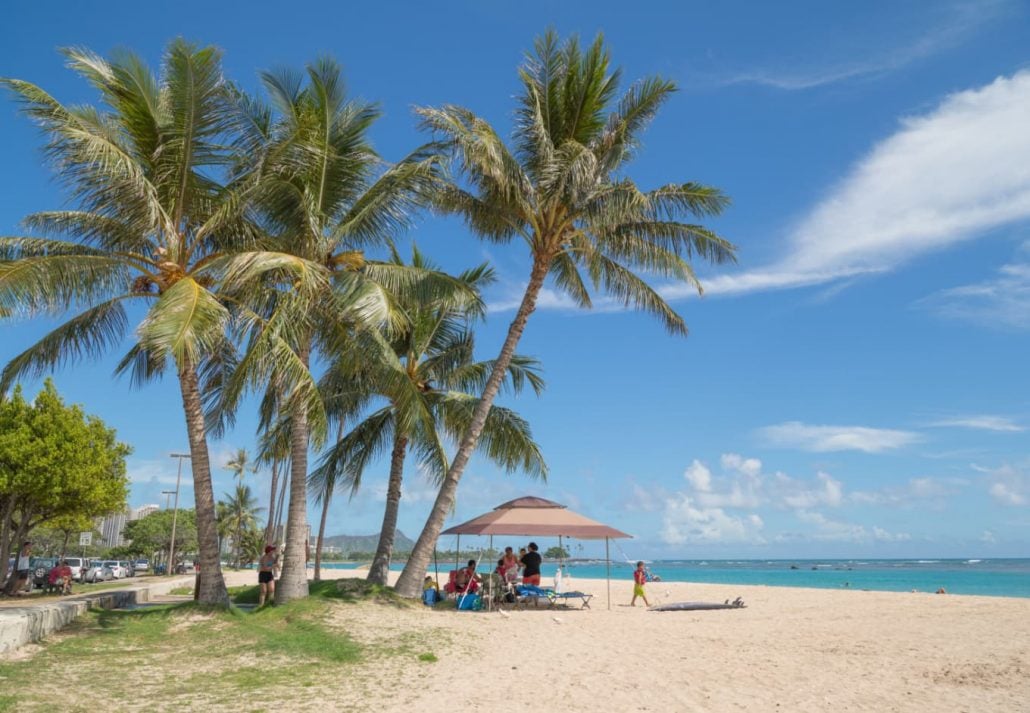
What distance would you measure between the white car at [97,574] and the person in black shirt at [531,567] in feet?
86.4

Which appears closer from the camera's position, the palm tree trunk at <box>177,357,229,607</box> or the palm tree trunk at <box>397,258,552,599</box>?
the palm tree trunk at <box>177,357,229,607</box>

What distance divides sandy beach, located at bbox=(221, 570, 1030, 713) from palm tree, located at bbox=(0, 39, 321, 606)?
16.6 ft

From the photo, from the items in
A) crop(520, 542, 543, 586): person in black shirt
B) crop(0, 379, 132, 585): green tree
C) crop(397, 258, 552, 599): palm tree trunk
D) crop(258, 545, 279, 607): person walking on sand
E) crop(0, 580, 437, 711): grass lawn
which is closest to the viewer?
crop(0, 580, 437, 711): grass lawn

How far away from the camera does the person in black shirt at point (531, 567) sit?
1791 centimetres

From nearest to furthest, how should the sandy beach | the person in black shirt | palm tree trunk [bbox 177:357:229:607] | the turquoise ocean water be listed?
the sandy beach, palm tree trunk [bbox 177:357:229:607], the person in black shirt, the turquoise ocean water

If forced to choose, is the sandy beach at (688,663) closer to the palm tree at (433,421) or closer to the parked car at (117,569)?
the palm tree at (433,421)

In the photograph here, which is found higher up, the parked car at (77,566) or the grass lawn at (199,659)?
the grass lawn at (199,659)

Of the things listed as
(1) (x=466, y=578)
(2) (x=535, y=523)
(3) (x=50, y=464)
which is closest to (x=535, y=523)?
(2) (x=535, y=523)

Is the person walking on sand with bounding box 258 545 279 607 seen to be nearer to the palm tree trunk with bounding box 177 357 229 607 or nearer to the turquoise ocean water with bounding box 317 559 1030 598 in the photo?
the palm tree trunk with bounding box 177 357 229 607

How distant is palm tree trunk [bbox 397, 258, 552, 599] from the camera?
1536cm

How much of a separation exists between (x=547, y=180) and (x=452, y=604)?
31.8 ft

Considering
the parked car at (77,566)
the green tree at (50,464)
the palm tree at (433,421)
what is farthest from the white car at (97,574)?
the palm tree at (433,421)

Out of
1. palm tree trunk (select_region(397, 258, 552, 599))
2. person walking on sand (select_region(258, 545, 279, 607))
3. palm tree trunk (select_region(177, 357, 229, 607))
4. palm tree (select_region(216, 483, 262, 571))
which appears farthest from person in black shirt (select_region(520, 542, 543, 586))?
palm tree (select_region(216, 483, 262, 571))

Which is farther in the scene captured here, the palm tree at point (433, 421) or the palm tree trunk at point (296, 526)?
the palm tree at point (433, 421)
